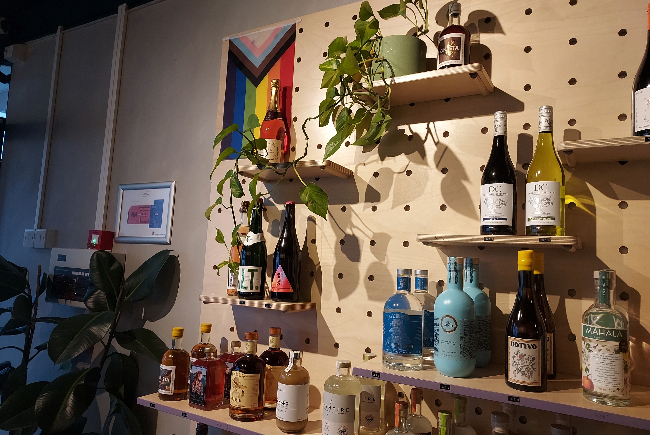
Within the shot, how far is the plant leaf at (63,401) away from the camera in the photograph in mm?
1884

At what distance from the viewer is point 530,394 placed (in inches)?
43.8

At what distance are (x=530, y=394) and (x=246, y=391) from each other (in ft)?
2.87

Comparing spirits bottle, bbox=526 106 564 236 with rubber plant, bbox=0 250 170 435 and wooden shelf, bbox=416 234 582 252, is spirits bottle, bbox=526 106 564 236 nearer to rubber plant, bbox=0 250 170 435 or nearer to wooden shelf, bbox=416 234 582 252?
wooden shelf, bbox=416 234 582 252

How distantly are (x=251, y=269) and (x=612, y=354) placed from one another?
114 cm

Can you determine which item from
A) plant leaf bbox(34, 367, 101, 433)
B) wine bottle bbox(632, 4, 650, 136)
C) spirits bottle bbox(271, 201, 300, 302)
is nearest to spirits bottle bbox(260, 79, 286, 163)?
spirits bottle bbox(271, 201, 300, 302)

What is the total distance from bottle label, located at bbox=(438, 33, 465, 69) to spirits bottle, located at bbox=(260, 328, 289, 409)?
1.04 meters

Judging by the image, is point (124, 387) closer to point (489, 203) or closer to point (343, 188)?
point (343, 188)

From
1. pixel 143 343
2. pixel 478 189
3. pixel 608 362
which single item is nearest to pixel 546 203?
pixel 478 189

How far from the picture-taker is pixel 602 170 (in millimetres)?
1331

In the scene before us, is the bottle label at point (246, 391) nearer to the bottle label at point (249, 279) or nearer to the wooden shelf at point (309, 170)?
the bottle label at point (249, 279)

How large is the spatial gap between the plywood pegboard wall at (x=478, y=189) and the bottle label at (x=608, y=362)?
0.23 m

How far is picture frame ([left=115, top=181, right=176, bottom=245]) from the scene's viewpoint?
7.57 feet

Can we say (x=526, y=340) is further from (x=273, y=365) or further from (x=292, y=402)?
(x=273, y=365)

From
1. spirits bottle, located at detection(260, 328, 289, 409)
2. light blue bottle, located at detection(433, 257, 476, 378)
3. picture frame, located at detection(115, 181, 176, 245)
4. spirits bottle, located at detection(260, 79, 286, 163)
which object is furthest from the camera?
picture frame, located at detection(115, 181, 176, 245)
